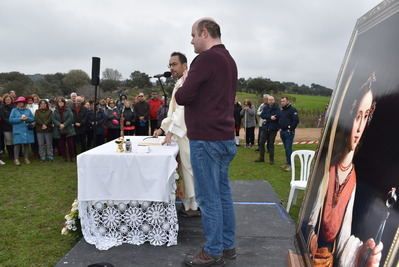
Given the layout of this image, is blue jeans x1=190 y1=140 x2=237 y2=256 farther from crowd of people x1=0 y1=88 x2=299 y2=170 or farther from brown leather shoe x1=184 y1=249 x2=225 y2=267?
crowd of people x1=0 y1=88 x2=299 y2=170

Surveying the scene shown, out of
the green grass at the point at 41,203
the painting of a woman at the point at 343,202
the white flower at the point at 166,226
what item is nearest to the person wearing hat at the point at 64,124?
the green grass at the point at 41,203

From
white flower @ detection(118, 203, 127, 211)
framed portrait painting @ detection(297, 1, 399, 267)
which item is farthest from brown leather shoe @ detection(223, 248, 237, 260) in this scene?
framed portrait painting @ detection(297, 1, 399, 267)

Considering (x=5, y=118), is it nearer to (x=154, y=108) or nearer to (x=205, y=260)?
(x=154, y=108)

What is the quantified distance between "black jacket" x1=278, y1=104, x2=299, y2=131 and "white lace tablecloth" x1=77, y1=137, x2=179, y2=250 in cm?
543

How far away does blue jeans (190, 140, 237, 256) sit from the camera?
3.26 m

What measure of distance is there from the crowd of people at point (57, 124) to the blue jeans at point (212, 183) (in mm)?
6312

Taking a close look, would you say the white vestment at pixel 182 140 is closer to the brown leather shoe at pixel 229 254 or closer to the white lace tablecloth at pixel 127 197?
the white lace tablecloth at pixel 127 197

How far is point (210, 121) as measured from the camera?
3229mm

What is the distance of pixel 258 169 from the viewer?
366 inches

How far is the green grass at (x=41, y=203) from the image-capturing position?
13.4 ft

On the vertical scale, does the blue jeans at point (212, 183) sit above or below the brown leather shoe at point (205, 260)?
above

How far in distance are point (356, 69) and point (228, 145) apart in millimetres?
1605

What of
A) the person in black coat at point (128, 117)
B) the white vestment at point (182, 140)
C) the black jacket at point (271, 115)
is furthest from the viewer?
the person in black coat at point (128, 117)

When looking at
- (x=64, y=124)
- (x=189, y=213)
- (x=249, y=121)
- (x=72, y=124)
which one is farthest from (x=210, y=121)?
(x=249, y=121)
